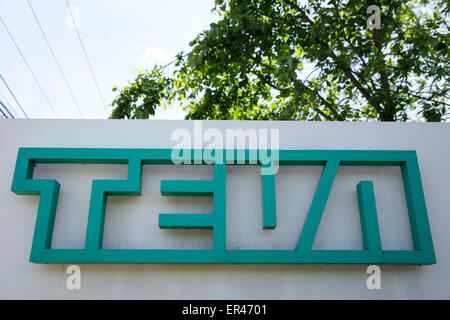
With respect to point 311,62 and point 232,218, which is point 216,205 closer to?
point 232,218

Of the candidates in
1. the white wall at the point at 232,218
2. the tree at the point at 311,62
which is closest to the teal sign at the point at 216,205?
the white wall at the point at 232,218

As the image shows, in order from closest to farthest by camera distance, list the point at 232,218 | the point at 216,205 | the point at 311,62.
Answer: the point at 216,205, the point at 232,218, the point at 311,62

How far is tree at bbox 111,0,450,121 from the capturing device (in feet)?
18.4

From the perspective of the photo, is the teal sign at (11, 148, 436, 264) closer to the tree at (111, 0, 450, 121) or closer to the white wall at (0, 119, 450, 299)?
the white wall at (0, 119, 450, 299)

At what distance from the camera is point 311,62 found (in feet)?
19.7

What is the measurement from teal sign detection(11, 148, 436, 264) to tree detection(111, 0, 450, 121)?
6.70ft

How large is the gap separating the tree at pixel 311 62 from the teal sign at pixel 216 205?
6.70ft

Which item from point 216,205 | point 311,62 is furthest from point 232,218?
point 311,62

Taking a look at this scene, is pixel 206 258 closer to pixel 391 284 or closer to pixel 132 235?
pixel 132 235

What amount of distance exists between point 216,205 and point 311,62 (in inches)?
154

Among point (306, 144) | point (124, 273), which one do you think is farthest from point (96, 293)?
point (306, 144)

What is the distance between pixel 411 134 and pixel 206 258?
2.24 m

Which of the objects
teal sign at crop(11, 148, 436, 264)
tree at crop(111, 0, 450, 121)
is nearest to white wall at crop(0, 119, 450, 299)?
teal sign at crop(11, 148, 436, 264)

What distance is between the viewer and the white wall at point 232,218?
9.53 ft
